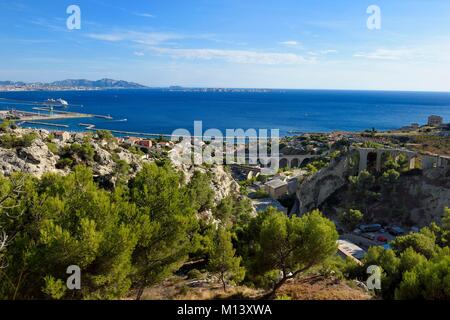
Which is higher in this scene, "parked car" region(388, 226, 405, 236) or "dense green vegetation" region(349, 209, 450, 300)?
"dense green vegetation" region(349, 209, 450, 300)

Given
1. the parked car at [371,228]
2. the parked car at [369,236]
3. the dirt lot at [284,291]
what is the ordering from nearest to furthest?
the dirt lot at [284,291] → the parked car at [369,236] → the parked car at [371,228]

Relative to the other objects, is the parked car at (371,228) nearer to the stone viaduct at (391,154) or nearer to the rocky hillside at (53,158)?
the stone viaduct at (391,154)

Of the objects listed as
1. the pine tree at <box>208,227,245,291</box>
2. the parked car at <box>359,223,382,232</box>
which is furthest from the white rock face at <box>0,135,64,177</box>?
the parked car at <box>359,223,382,232</box>

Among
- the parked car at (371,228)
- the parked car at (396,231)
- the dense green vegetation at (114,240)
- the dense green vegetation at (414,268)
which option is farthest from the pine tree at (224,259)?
the parked car at (396,231)

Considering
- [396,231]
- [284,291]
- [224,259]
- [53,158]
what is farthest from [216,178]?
[284,291]

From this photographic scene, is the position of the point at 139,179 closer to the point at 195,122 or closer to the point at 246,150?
the point at 246,150

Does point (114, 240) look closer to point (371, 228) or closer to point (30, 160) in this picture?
point (30, 160)

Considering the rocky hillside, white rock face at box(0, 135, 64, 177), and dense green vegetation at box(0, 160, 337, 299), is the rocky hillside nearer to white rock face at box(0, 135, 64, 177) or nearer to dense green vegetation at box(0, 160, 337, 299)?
white rock face at box(0, 135, 64, 177)

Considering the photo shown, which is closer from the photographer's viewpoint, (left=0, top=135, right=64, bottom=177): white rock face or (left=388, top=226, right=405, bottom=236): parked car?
(left=0, top=135, right=64, bottom=177): white rock face

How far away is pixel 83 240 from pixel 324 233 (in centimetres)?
799

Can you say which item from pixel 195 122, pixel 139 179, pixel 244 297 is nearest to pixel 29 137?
pixel 139 179

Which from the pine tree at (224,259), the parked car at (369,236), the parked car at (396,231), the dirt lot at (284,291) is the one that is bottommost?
the parked car at (369,236)

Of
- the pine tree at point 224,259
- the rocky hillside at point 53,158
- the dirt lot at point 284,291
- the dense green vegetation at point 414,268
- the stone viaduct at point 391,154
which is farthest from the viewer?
the stone viaduct at point 391,154
